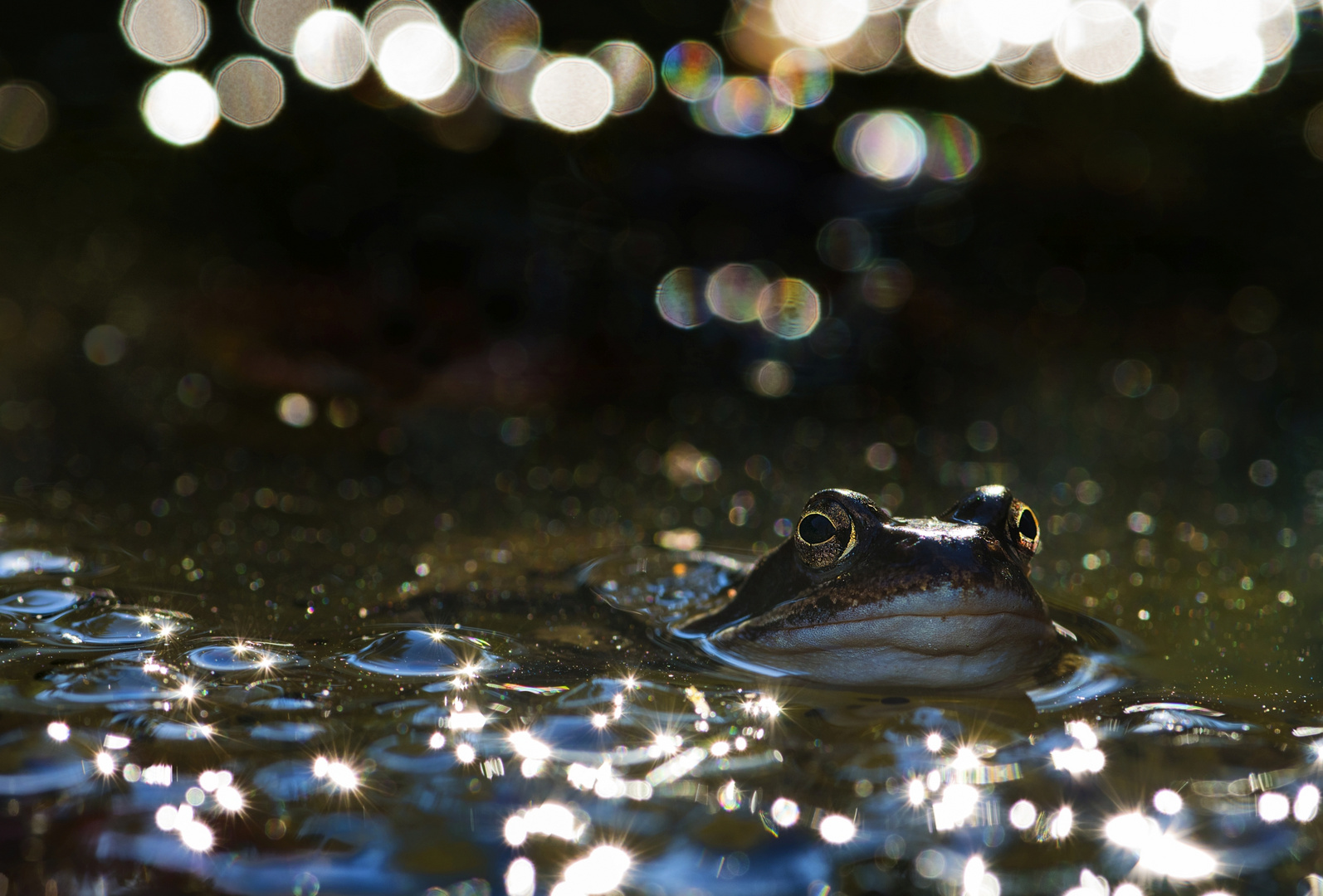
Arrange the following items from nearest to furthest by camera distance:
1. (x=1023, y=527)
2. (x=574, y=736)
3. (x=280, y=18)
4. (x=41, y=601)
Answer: (x=574, y=736)
(x=41, y=601)
(x=1023, y=527)
(x=280, y=18)

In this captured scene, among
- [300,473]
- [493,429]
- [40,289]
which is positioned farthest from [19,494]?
[40,289]

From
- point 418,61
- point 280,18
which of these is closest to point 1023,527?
point 418,61

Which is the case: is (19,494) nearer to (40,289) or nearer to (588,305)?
(588,305)

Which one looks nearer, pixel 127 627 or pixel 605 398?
pixel 127 627

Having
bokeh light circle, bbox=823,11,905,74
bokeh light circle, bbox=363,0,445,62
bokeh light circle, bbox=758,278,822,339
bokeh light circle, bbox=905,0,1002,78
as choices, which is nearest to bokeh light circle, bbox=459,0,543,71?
bokeh light circle, bbox=363,0,445,62

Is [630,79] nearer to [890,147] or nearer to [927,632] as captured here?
[890,147]

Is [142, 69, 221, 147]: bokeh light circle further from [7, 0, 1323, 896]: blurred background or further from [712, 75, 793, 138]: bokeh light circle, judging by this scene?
[712, 75, 793, 138]: bokeh light circle
